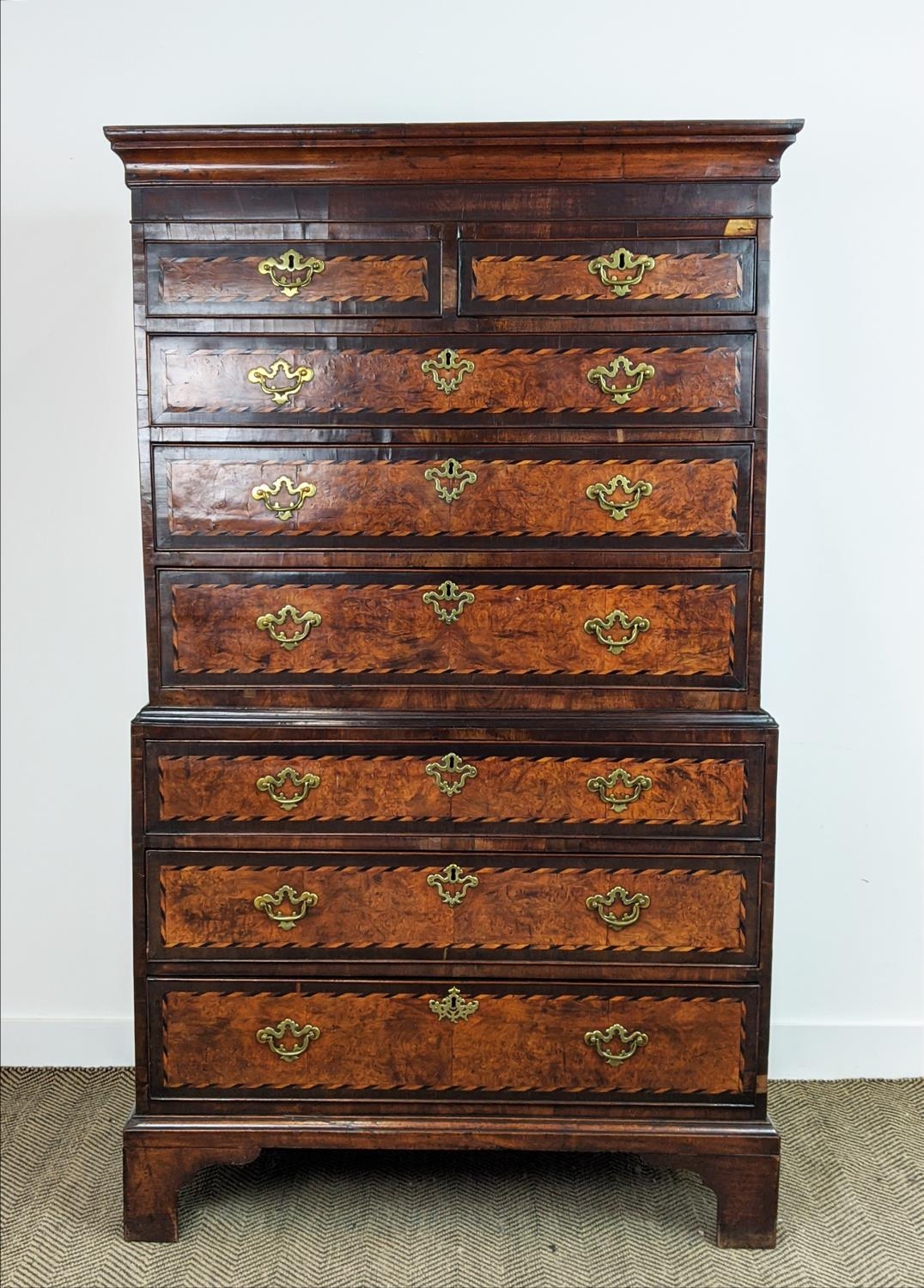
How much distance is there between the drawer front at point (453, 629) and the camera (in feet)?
7.27

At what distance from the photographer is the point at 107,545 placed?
9.79 ft

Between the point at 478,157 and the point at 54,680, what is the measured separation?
70.7 inches

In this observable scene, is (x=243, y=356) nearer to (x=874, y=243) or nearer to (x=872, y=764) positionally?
(x=874, y=243)

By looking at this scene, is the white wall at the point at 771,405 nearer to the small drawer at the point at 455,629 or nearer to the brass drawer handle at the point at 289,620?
the small drawer at the point at 455,629

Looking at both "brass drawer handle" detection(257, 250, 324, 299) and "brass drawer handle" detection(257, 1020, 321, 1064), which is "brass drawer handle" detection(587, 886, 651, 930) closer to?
"brass drawer handle" detection(257, 1020, 321, 1064)

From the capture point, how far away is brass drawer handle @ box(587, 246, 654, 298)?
2.14 meters

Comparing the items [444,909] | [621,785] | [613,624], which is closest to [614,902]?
[621,785]

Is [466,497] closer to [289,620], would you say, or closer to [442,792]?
[289,620]

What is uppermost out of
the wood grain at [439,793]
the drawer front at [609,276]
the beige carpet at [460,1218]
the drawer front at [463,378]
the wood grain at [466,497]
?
the drawer front at [609,276]

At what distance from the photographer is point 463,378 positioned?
2.18 meters

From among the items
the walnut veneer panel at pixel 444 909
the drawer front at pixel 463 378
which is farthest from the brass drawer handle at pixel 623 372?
the walnut veneer panel at pixel 444 909

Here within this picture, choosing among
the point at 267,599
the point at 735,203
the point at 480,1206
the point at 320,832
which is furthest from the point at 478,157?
the point at 480,1206

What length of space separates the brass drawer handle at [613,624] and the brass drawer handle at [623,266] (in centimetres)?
64

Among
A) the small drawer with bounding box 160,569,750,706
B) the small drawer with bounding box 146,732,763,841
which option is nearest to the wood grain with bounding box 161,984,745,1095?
the small drawer with bounding box 146,732,763,841
